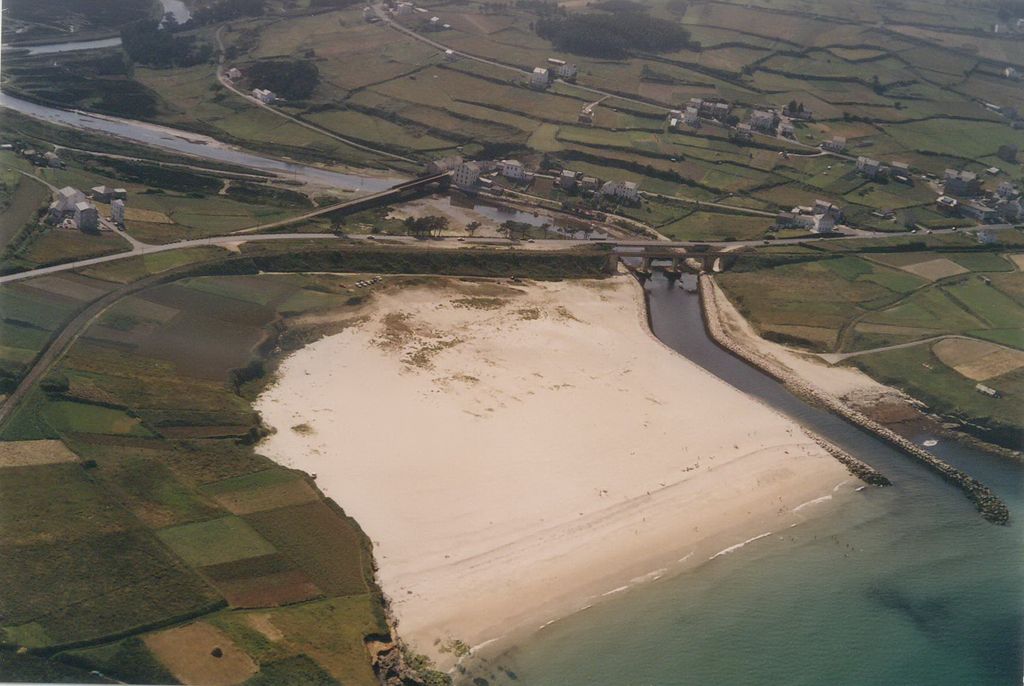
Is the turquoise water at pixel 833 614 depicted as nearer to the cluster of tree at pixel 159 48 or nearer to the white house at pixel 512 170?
the white house at pixel 512 170

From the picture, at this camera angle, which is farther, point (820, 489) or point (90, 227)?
point (90, 227)

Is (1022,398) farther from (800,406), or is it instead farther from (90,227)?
(90,227)

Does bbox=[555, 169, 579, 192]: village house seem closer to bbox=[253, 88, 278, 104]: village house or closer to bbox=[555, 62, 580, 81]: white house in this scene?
bbox=[555, 62, 580, 81]: white house

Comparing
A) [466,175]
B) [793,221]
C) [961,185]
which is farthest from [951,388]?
[466,175]

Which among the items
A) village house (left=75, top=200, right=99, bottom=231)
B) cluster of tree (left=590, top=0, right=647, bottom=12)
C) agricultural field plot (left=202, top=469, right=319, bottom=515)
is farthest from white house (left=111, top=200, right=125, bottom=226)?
cluster of tree (left=590, top=0, right=647, bottom=12)

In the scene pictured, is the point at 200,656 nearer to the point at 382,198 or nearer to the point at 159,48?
the point at 382,198

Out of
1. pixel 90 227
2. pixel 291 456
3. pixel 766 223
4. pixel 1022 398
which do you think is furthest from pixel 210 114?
pixel 1022 398

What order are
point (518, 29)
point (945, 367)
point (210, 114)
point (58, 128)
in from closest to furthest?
point (945, 367)
point (58, 128)
point (210, 114)
point (518, 29)
